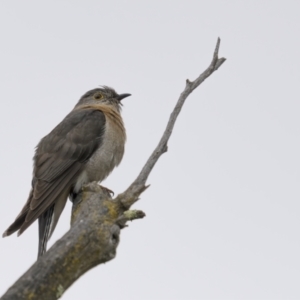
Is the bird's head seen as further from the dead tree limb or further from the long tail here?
the dead tree limb

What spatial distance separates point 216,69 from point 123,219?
5.35 feet

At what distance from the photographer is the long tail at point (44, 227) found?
19.7 feet

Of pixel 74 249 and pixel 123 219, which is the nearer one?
pixel 74 249

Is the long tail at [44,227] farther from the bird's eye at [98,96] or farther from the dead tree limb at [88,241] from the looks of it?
the bird's eye at [98,96]

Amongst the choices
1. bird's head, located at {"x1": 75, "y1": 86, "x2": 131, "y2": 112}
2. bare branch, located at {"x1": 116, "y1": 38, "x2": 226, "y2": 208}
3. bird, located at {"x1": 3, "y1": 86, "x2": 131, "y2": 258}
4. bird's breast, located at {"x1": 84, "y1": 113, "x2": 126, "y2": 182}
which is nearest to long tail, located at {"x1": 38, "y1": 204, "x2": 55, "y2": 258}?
bird, located at {"x1": 3, "y1": 86, "x2": 131, "y2": 258}

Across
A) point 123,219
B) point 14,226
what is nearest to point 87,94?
point 14,226

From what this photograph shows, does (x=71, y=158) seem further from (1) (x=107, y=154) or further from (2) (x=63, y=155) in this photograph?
(1) (x=107, y=154)

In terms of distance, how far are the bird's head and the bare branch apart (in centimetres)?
447

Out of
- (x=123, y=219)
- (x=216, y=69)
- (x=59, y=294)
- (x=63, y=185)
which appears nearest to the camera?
(x=59, y=294)

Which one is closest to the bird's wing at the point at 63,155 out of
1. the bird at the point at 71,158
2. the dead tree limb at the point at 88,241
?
the bird at the point at 71,158

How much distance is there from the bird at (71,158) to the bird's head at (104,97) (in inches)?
22.7

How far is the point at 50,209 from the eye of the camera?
22.9 ft

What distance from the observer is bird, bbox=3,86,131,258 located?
698cm

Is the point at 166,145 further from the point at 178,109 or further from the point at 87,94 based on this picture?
the point at 87,94
